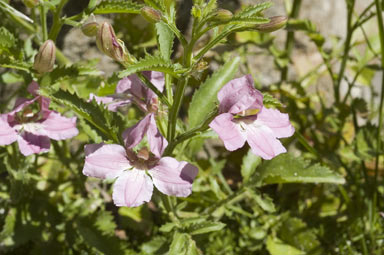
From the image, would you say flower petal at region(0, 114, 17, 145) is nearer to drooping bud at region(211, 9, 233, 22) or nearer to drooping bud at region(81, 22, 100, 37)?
drooping bud at region(81, 22, 100, 37)

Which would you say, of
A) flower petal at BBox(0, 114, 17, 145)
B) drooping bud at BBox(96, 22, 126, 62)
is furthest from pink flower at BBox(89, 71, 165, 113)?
flower petal at BBox(0, 114, 17, 145)

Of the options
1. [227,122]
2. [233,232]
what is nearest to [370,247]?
[233,232]

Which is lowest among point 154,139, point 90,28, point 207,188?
point 207,188

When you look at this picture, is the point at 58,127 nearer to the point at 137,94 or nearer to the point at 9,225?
the point at 137,94

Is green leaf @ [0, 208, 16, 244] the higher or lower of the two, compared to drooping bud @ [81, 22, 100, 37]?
lower

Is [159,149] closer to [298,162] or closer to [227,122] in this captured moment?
[227,122]

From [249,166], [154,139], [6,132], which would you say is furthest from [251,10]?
[6,132]
